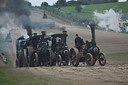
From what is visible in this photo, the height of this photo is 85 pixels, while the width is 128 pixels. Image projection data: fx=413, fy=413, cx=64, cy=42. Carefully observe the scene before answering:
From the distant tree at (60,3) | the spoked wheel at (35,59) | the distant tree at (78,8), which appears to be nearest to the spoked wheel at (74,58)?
the spoked wheel at (35,59)

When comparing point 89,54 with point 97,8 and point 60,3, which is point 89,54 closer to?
point 97,8

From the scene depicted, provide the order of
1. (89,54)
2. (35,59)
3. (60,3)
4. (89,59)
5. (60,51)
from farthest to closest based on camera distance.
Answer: (60,3) → (35,59) → (60,51) → (89,59) → (89,54)

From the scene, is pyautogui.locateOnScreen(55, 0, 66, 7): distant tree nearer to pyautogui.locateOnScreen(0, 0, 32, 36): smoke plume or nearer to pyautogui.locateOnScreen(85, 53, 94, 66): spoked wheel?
pyautogui.locateOnScreen(0, 0, 32, 36): smoke plume

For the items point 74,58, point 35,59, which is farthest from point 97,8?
point 74,58

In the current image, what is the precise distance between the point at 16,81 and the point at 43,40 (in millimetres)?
11966

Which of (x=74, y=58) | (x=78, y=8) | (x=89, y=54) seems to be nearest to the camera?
(x=89, y=54)

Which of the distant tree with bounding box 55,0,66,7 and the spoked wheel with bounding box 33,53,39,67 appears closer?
the spoked wheel with bounding box 33,53,39,67

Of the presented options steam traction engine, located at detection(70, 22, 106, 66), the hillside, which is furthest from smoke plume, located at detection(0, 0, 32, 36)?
the hillside

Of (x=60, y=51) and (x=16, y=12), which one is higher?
(x=16, y=12)

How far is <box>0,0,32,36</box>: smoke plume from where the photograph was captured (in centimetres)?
3325

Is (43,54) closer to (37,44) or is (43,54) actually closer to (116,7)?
(37,44)

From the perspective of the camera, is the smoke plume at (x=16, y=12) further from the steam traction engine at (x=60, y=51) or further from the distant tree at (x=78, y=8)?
the distant tree at (x=78, y=8)

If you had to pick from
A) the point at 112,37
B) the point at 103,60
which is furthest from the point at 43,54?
the point at 112,37

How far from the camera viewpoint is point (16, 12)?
3488 centimetres
